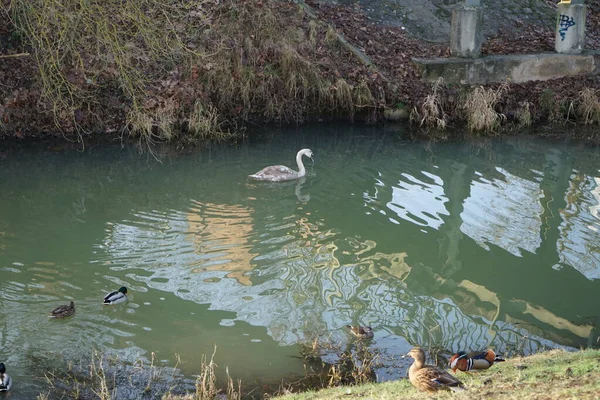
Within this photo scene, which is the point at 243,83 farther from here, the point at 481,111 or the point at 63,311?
the point at 63,311

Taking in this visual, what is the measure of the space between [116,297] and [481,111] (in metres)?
15.0

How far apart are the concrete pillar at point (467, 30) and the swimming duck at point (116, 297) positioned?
17285 millimetres

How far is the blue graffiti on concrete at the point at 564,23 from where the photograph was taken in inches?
1035

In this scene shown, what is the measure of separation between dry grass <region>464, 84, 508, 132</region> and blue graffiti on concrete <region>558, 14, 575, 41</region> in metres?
4.28

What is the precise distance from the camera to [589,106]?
24500mm

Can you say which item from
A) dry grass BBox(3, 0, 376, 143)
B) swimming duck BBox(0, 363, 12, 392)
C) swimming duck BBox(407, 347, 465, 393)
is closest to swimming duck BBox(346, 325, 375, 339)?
swimming duck BBox(407, 347, 465, 393)

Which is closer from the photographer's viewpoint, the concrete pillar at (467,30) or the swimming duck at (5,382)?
the swimming duck at (5,382)

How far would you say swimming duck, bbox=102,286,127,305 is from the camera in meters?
12.1

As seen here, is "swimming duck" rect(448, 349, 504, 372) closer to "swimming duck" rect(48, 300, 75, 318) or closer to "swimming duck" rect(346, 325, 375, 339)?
"swimming duck" rect(346, 325, 375, 339)

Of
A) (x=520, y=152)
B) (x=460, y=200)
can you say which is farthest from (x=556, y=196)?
(x=520, y=152)

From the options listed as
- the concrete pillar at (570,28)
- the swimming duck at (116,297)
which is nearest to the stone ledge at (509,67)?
the concrete pillar at (570,28)

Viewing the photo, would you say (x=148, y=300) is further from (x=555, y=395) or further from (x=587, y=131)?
(x=587, y=131)

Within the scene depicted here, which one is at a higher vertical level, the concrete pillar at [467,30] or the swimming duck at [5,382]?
the concrete pillar at [467,30]

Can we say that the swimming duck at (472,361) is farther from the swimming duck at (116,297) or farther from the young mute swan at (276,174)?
the young mute swan at (276,174)
